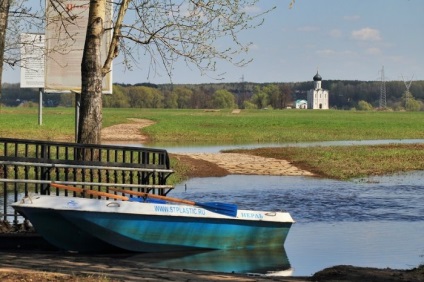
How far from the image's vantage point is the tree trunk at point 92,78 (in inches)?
858

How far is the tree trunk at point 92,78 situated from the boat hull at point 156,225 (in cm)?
821

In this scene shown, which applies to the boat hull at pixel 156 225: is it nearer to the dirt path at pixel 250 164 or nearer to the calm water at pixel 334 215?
the calm water at pixel 334 215

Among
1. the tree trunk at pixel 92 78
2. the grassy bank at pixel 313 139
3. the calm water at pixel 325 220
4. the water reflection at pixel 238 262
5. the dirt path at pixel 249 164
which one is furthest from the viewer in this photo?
the grassy bank at pixel 313 139

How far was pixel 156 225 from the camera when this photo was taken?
14.2 metres

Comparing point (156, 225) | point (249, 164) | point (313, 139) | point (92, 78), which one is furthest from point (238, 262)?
point (313, 139)

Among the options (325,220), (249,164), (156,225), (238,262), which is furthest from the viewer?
(249,164)

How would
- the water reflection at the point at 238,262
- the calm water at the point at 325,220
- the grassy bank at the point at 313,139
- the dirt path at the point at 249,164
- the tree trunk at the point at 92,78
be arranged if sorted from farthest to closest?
the grassy bank at the point at 313,139, the dirt path at the point at 249,164, the tree trunk at the point at 92,78, the calm water at the point at 325,220, the water reflection at the point at 238,262

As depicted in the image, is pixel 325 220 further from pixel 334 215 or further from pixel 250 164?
pixel 250 164

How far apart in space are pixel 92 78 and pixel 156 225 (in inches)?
358

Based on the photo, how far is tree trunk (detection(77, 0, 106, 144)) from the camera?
71.5 ft

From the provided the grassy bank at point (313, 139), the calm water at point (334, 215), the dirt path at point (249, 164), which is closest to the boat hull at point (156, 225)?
the calm water at point (334, 215)

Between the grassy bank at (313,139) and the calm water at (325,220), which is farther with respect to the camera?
the grassy bank at (313,139)

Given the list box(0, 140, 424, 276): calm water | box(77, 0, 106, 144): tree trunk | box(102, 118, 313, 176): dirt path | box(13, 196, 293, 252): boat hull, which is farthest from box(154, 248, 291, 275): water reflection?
box(102, 118, 313, 176): dirt path

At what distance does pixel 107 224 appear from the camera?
13.8m
